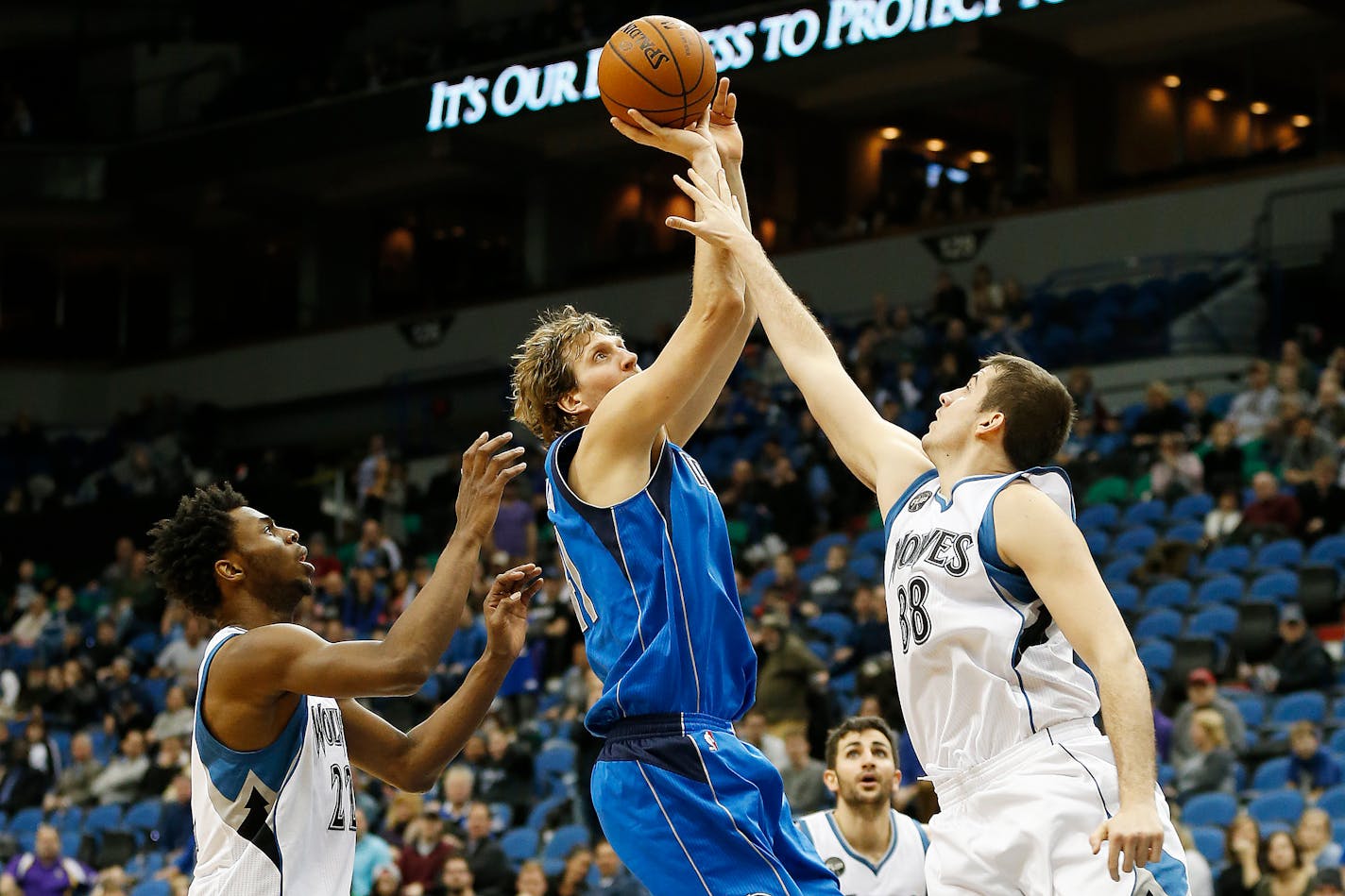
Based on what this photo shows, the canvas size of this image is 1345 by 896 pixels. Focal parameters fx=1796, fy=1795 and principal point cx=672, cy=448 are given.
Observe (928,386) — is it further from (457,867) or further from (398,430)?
(398,430)

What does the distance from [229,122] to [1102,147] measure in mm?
11863

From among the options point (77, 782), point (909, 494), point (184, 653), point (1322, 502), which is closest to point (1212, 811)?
point (1322, 502)

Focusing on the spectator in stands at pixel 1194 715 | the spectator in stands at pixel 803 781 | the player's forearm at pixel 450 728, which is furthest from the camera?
the spectator in stands at pixel 803 781

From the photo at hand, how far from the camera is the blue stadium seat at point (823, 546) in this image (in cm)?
1605

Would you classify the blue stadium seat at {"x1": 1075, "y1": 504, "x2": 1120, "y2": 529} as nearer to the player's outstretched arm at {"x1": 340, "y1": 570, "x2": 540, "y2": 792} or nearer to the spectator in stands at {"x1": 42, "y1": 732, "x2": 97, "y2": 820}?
the spectator in stands at {"x1": 42, "y1": 732, "x2": 97, "y2": 820}

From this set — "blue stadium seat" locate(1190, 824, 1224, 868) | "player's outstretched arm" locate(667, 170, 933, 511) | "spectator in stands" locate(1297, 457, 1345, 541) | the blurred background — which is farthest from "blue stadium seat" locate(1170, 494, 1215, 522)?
"player's outstretched arm" locate(667, 170, 933, 511)

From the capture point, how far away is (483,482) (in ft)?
14.6

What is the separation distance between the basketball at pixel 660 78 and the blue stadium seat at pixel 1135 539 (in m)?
9.81

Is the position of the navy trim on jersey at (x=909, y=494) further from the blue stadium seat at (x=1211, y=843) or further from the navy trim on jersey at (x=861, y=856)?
the blue stadium seat at (x=1211, y=843)

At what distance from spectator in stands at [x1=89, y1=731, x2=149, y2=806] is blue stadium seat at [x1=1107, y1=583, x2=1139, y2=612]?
8525 millimetres

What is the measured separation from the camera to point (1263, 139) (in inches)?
787

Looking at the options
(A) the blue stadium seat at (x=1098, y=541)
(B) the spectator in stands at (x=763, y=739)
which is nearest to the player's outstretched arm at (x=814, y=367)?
(B) the spectator in stands at (x=763, y=739)

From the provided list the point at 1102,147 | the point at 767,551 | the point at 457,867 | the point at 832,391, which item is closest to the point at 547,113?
the point at 1102,147

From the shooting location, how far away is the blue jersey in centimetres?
418
